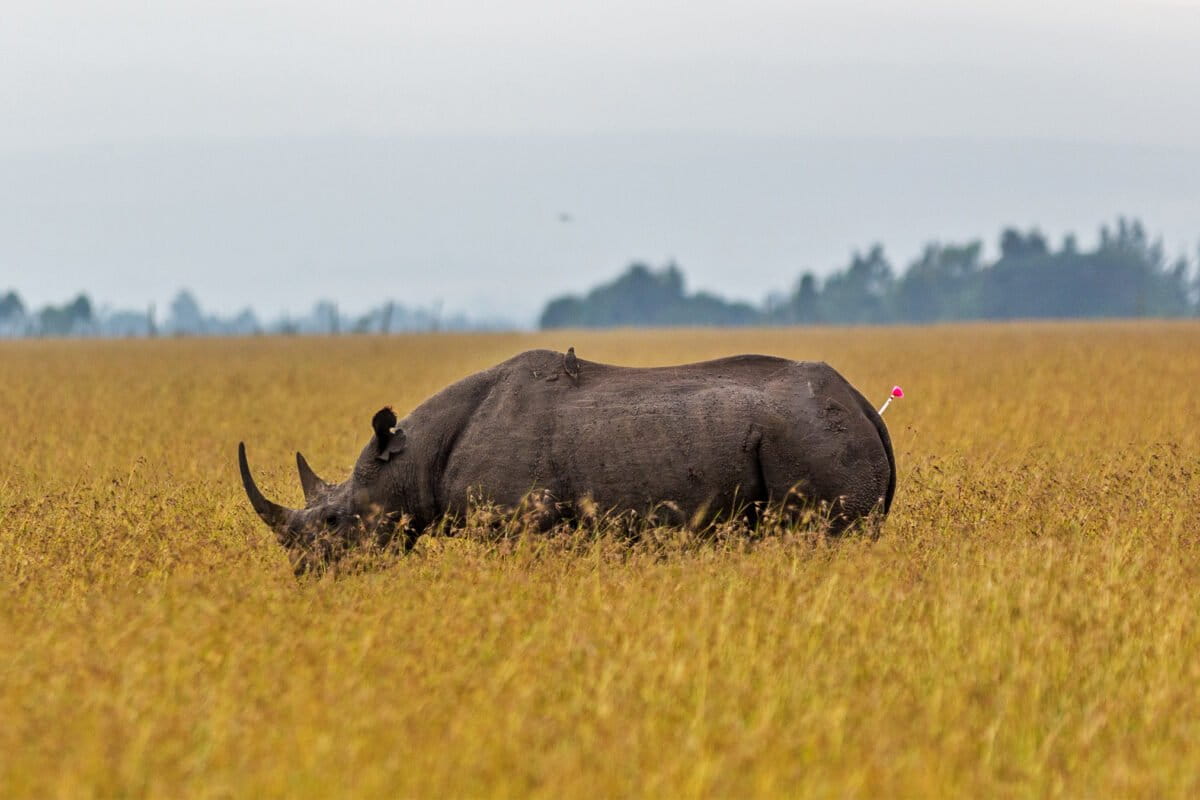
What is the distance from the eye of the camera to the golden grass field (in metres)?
4.36

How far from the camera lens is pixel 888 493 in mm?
8742

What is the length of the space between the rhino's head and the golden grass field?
0.31 m

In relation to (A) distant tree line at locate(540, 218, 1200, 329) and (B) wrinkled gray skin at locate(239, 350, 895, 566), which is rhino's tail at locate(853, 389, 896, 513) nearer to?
(B) wrinkled gray skin at locate(239, 350, 895, 566)

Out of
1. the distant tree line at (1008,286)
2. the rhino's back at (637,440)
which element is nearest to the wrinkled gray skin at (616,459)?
the rhino's back at (637,440)

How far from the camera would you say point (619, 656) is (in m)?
5.62

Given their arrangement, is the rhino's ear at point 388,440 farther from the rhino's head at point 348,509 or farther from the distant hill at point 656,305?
the distant hill at point 656,305

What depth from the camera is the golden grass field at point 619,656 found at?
436 cm

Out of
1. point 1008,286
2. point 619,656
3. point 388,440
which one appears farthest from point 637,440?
point 1008,286

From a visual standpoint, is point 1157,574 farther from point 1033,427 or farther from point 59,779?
point 1033,427

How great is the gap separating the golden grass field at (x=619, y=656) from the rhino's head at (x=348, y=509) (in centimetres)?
31

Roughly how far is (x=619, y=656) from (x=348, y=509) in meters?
3.22

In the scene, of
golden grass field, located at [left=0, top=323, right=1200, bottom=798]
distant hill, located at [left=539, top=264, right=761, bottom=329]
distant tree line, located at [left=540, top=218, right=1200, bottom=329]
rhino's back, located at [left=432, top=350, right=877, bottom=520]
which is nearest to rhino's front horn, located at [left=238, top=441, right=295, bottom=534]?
golden grass field, located at [left=0, top=323, right=1200, bottom=798]

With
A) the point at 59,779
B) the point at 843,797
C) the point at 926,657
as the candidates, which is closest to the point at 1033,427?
the point at 926,657

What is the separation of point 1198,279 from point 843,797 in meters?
147
